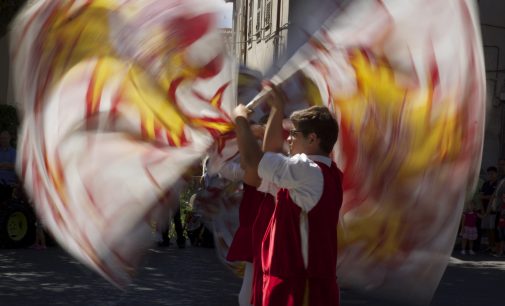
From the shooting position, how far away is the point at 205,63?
209 inches

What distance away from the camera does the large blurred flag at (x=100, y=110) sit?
498 centimetres

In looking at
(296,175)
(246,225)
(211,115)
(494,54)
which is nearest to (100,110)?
(211,115)

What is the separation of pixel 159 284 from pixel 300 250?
21.4 ft

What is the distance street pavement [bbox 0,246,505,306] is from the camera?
973cm

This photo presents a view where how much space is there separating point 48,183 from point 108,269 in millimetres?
478

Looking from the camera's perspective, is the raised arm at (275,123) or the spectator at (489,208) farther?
the spectator at (489,208)

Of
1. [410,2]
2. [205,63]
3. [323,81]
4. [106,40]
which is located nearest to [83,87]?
[106,40]

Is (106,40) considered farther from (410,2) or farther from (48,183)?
(410,2)

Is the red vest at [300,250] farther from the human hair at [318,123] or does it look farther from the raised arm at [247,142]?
the raised arm at [247,142]

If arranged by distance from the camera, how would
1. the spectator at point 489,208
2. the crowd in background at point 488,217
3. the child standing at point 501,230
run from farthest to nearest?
the spectator at point 489,208, the crowd in background at point 488,217, the child standing at point 501,230

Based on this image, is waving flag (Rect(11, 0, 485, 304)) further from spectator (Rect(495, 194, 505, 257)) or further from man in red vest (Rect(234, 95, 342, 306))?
spectator (Rect(495, 194, 505, 257))

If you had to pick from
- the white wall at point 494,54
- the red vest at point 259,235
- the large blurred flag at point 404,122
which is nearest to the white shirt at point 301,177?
the large blurred flag at point 404,122

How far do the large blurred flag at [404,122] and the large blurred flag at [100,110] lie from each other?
607 millimetres

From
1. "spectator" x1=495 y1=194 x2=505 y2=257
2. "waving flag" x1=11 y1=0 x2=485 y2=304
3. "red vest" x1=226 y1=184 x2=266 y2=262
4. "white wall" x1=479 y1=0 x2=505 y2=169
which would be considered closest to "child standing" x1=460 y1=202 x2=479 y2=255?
"spectator" x1=495 y1=194 x2=505 y2=257
